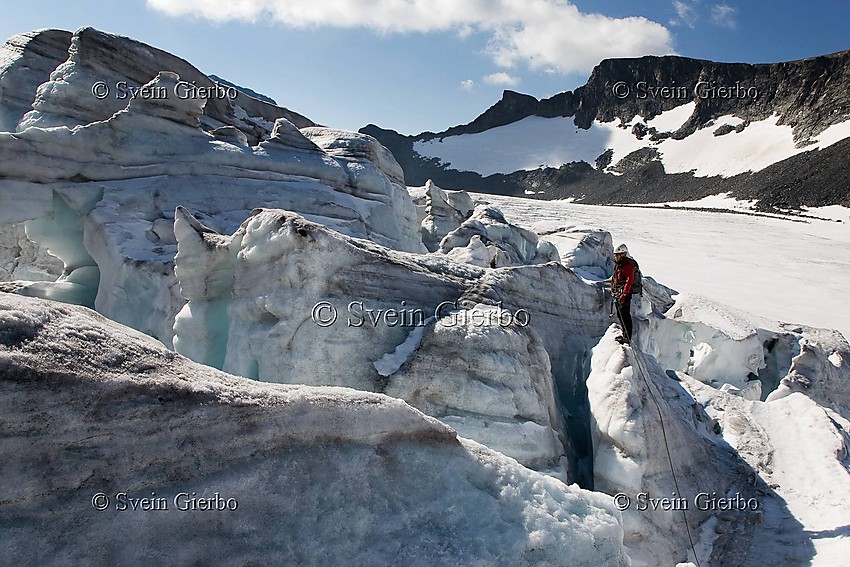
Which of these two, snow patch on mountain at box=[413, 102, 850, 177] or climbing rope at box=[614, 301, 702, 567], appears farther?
snow patch on mountain at box=[413, 102, 850, 177]

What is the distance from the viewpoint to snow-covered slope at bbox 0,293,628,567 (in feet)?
6.42

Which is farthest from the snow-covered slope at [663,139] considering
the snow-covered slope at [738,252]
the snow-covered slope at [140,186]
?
the snow-covered slope at [140,186]

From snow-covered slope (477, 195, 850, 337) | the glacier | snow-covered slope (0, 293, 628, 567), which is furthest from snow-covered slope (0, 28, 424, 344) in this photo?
snow-covered slope (477, 195, 850, 337)

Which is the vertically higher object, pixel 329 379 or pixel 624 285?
pixel 624 285

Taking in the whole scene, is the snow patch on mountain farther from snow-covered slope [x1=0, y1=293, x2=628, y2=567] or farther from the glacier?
snow-covered slope [x1=0, y1=293, x2=628, y2=567]

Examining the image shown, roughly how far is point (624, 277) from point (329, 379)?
344 centimetres

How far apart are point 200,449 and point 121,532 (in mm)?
373

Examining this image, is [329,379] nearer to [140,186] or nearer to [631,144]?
[140,186]

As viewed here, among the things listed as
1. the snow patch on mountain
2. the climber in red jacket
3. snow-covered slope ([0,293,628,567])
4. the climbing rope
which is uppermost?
the snow patch on mountain

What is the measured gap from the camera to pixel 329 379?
4.91 metres

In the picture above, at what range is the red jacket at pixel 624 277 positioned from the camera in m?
6.18

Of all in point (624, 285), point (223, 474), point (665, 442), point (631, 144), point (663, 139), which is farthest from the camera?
point (631, 144)

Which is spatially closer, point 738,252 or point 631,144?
point 738,252

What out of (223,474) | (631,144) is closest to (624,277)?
(223,474)
